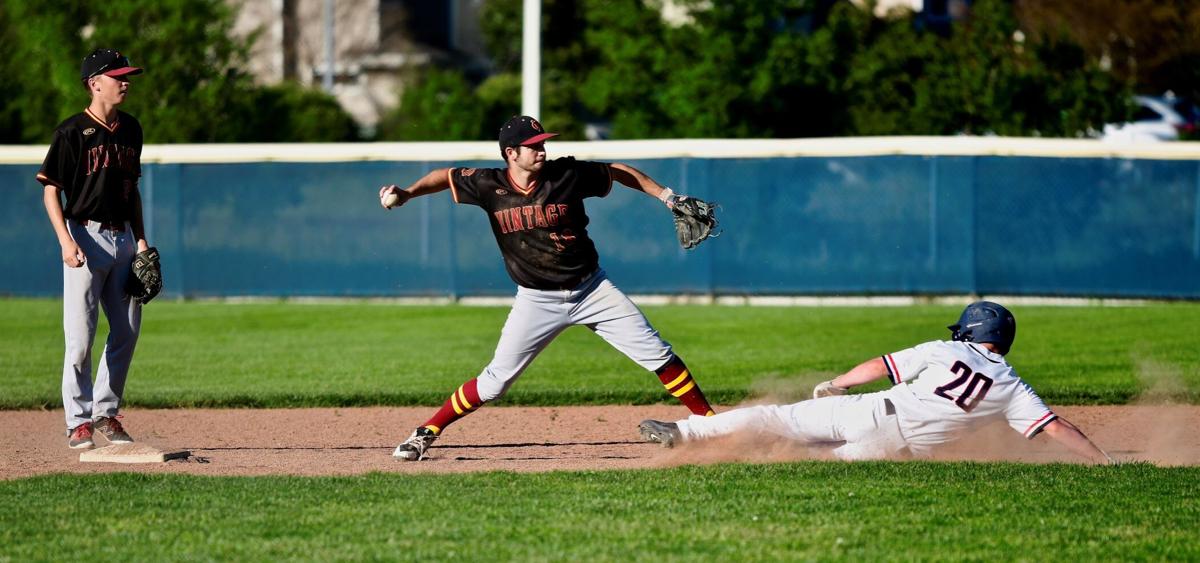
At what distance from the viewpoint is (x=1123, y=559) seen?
193 inches

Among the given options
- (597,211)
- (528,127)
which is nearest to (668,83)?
(597,211)

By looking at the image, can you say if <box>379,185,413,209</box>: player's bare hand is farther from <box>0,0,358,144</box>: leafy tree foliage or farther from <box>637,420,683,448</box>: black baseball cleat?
<box>0,0,358,144</box>: leafy tree foliage

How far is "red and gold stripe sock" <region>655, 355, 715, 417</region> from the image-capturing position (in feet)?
23.1

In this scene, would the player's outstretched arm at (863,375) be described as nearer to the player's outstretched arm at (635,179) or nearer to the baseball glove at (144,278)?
the player's outstretched arm at (635,179)

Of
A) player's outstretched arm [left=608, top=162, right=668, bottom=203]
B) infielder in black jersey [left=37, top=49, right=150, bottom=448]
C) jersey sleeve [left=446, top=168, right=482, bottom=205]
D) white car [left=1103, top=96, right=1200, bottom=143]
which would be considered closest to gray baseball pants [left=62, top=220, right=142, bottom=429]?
infielder in black jersey [left=37, top=49, right=150, bottom=448]

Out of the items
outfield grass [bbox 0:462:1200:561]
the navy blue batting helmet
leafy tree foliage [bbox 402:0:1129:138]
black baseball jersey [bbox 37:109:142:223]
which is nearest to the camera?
outfield grass [bbox 0:462:1200:561]

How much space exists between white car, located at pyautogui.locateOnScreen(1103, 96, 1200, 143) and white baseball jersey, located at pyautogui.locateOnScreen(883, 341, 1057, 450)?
794 inches

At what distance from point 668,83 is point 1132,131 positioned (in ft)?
28.8

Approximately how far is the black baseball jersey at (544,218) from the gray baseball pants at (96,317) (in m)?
1.54

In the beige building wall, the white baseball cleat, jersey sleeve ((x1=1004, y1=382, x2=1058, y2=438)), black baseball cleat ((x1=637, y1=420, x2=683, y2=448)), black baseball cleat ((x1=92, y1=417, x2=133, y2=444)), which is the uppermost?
the beige building wall

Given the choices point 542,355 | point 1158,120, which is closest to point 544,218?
point 542,355

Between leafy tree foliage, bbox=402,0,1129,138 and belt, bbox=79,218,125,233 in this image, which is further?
leafy tree foliage, bbox=402,0,1129,138

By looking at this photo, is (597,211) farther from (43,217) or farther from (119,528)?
(119,528)

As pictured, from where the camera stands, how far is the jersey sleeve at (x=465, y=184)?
697cm
